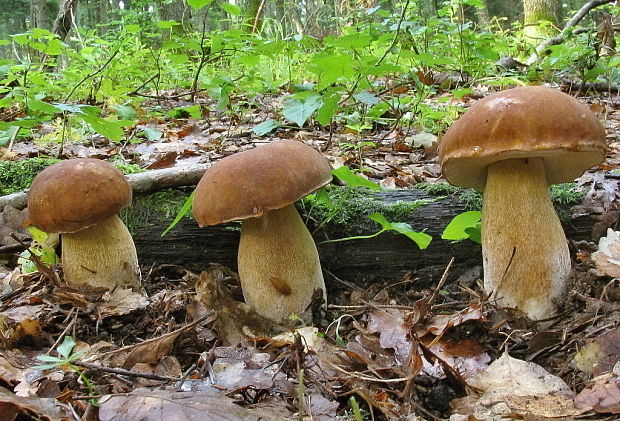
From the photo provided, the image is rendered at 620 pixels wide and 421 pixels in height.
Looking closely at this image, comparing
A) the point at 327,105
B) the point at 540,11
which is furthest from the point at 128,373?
the point at 540,11

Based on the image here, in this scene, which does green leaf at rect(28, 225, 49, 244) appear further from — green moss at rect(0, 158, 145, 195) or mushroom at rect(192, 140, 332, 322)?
mushroom at rect(192, 140, 332, 322)

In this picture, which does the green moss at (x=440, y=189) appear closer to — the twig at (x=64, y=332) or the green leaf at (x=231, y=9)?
the twig at (x=64, y=332)

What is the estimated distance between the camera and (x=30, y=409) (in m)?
1.29

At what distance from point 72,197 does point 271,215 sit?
3.18 ft

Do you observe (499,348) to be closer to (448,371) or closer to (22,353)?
(448,371)

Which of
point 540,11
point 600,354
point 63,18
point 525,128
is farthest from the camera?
point 540,11

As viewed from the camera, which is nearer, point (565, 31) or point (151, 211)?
point (151, 211)

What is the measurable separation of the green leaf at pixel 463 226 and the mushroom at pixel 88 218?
5.52 feet

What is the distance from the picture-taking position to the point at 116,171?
8.61 feet

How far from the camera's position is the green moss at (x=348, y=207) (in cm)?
284

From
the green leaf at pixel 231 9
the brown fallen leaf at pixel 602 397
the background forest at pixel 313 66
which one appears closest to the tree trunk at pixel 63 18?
the background forest at pixel 313 66

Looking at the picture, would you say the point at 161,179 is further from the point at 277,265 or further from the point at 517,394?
the point at 517,394

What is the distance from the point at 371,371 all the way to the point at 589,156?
4.45ft

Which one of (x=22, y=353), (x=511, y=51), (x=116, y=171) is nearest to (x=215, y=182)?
(x=116, y=171)
